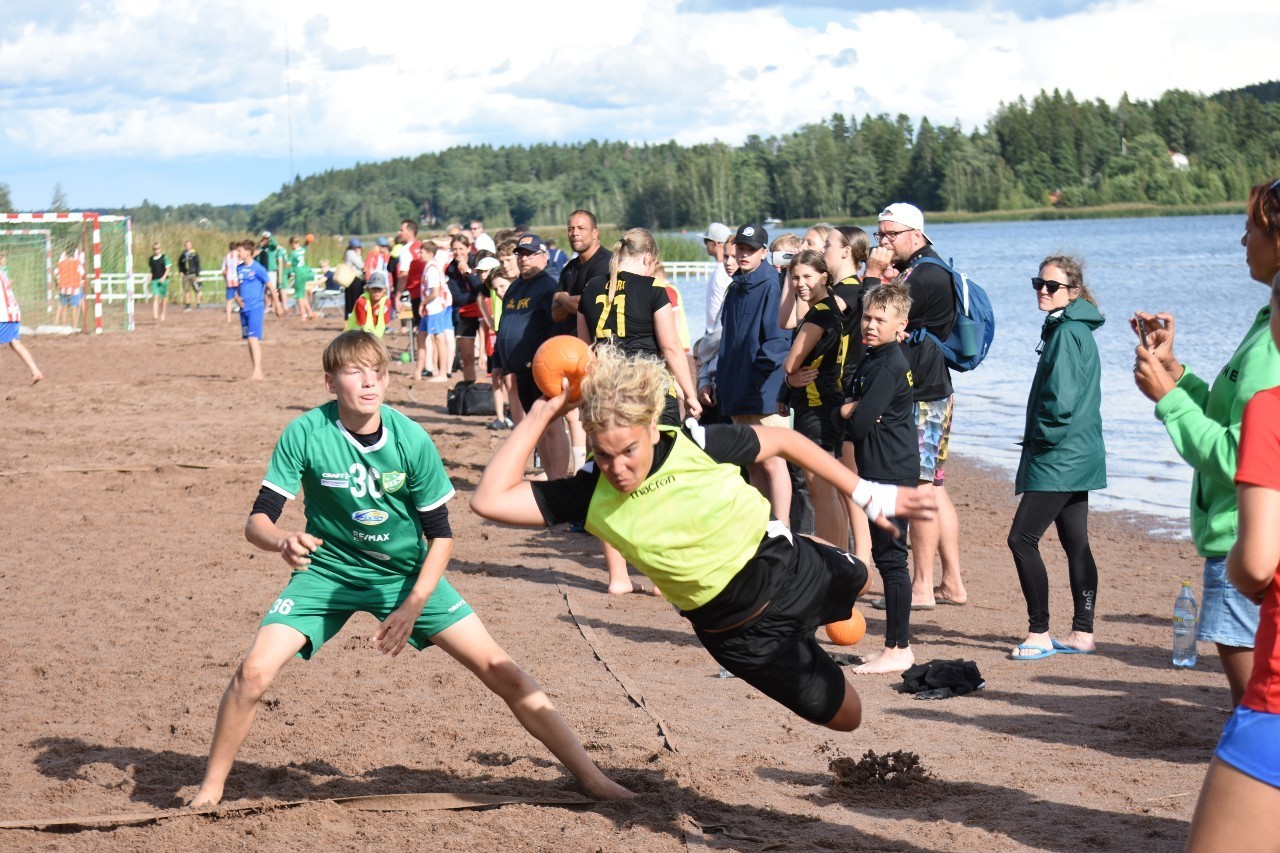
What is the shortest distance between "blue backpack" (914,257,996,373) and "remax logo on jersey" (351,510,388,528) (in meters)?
4.25

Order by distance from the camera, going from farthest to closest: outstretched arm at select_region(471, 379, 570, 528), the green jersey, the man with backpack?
the man with backpack → the green jersey → outstretched arm at select_region(471, 379, 570, 528)

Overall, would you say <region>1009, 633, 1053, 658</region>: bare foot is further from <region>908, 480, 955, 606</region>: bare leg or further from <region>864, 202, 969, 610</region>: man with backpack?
<region>908, 480, 955, 606</region>: bare leg

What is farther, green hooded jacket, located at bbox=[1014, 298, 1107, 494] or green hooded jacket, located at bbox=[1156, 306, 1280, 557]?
green hooded jacket, located at bbox=[1014, 298, 1107, 494]

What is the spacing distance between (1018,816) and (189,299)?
138 ft

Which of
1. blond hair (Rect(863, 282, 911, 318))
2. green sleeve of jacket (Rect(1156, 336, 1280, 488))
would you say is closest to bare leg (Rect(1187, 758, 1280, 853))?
green sleeve of jacket (Rect(1156, 336, 1280, 488))

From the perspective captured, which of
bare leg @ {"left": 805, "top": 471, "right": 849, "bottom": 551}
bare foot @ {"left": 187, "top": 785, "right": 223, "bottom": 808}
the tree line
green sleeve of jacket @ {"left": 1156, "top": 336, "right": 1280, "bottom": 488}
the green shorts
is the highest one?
the tree line

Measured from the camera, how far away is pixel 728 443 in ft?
15.0

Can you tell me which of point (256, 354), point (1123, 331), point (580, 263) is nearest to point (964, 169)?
point (1123, 331)

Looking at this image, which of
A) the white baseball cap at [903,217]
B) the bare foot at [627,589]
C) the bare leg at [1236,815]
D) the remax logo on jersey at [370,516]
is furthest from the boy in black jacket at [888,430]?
the bare leg at [1236,815]

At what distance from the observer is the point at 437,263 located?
19.7m

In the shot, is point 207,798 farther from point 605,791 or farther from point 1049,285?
point 1049,285

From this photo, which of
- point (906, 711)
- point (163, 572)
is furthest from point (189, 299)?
point (906, 711)

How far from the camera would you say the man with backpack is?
7.98 meters

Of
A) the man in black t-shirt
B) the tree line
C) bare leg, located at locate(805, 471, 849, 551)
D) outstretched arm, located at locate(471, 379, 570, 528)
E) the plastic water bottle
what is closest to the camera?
outstretched arm, located at locate(471, 379, 570, 528)
